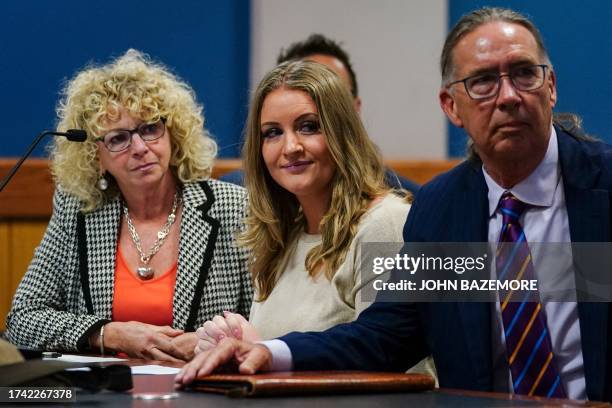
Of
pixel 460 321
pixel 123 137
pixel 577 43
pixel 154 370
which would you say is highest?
pixel 577 43

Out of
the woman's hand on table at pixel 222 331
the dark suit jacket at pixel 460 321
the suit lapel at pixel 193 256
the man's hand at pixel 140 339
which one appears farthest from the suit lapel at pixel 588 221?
the suit lapel at pixel 193 256

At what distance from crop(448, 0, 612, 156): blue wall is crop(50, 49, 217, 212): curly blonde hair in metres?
1.26

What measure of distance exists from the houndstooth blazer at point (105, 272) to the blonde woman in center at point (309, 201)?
1.34ft

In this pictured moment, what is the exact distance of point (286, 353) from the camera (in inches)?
77.3

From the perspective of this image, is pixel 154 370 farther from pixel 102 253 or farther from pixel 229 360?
pixel 102 253

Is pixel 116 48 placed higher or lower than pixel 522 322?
higher

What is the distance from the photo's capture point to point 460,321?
208cm

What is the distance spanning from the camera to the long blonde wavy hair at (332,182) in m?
2.58

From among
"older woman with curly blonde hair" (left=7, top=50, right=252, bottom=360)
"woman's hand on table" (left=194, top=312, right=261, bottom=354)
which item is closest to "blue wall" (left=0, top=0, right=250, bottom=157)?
"older woman with curly blonde hair" (left=7, top=50, right=252, bottom=360)

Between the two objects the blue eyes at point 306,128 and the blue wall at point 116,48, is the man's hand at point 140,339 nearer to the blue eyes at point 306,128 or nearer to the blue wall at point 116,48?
the blue eyes at point 306,128

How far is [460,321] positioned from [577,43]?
6.71 feet

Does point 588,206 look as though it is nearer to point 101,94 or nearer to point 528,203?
point 528,203

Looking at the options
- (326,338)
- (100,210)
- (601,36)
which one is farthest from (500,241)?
(601,36)

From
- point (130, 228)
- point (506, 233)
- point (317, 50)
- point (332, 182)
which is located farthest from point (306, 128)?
point (317, 50)
